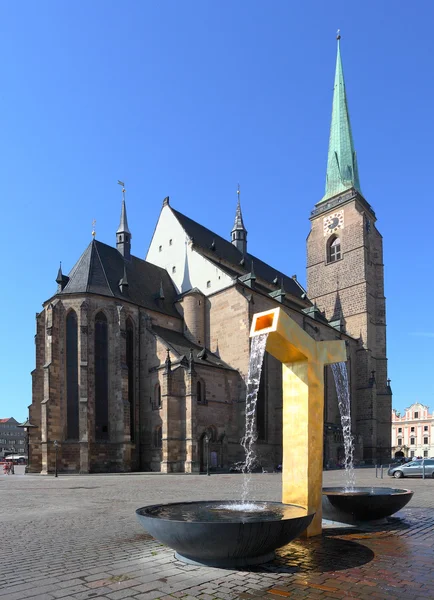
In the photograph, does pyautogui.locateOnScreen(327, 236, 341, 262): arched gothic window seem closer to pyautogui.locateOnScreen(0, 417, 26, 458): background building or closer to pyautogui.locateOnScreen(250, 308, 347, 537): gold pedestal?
pyautogui.locateOnScreen(250, 308, 347, 537): gold pedestal

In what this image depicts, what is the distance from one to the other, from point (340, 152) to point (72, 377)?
4108 cm

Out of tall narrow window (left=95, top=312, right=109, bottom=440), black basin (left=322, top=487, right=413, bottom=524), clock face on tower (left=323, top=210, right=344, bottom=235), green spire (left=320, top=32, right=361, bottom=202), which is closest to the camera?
black basin (left=322, top=487, right=413, bottom=524)

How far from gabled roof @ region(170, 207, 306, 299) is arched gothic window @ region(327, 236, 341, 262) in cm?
579

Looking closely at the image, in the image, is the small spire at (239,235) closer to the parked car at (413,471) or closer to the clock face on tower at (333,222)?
the clock face on tower at (333,222)

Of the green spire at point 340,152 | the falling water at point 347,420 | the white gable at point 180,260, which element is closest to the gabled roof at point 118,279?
the white gable at point 180,260

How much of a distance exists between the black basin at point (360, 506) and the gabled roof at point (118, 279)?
28736mm

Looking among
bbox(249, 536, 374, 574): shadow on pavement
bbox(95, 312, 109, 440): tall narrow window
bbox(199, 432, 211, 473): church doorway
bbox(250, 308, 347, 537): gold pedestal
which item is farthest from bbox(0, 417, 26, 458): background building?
bbox(249, 536, 374, 574): shadow on pavement

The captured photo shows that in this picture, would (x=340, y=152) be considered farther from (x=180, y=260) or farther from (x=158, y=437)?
(x=158, y=437)

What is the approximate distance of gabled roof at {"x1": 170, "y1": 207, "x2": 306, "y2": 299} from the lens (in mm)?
44734

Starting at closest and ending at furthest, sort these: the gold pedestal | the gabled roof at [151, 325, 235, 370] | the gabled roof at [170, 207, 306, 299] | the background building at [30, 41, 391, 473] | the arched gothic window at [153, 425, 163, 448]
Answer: the gold pedestal → the background building at [30, 41, 391, 473] → the arched gothic window at [153, 425, 163, 448] → the gabled roof at [151, 325, 235, 370] → the gabled roof at [170, 207, 306, 299]

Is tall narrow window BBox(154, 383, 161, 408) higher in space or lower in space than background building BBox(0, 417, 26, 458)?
higher

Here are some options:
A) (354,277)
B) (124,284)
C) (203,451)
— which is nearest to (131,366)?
(124,284)

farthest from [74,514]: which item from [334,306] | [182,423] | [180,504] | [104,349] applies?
[334,306]

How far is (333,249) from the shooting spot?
5703 cm
